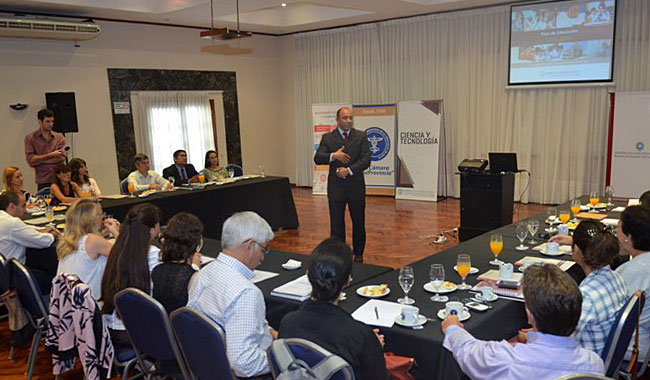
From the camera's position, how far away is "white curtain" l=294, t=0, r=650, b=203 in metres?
8.16

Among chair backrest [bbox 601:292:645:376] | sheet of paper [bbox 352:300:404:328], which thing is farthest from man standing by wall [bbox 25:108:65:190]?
chair backrest [bbox 601:292:645:376]

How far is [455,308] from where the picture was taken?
93.8 inches

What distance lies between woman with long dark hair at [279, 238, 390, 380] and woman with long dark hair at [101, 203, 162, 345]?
1.10 meters

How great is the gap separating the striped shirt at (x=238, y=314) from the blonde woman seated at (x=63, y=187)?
4.28m

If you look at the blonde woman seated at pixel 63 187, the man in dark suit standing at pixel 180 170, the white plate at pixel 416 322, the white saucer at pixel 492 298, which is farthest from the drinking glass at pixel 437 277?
the man in dark suit standing at pixel 180 170

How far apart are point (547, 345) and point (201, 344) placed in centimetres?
127

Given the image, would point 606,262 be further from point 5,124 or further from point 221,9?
point 5,124

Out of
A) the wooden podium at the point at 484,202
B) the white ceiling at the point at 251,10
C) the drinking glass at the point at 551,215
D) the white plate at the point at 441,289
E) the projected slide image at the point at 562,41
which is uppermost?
the white ceiling at the point at 251,10

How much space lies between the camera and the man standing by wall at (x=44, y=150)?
710 centimetres

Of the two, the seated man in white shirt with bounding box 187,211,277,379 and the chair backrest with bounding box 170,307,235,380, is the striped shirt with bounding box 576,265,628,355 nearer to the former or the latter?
the seated man in white shirt with bounding box 187,211,277,379

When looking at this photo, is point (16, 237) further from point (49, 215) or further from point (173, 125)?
point (173, 125)

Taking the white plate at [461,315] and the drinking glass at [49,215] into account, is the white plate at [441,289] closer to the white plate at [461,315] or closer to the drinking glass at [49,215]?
the white plate at [461,315]

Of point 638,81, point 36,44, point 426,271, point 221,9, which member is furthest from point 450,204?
point 36,44

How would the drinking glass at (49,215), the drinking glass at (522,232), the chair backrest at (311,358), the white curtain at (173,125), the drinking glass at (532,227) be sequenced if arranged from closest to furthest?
1. the chair backrest at (311,358)
2. the drinking glass at (522,232)
3. the drinking glass at (532,227)
4. the drinking glass at (49,215)
5. the white curtain at (173,125)
